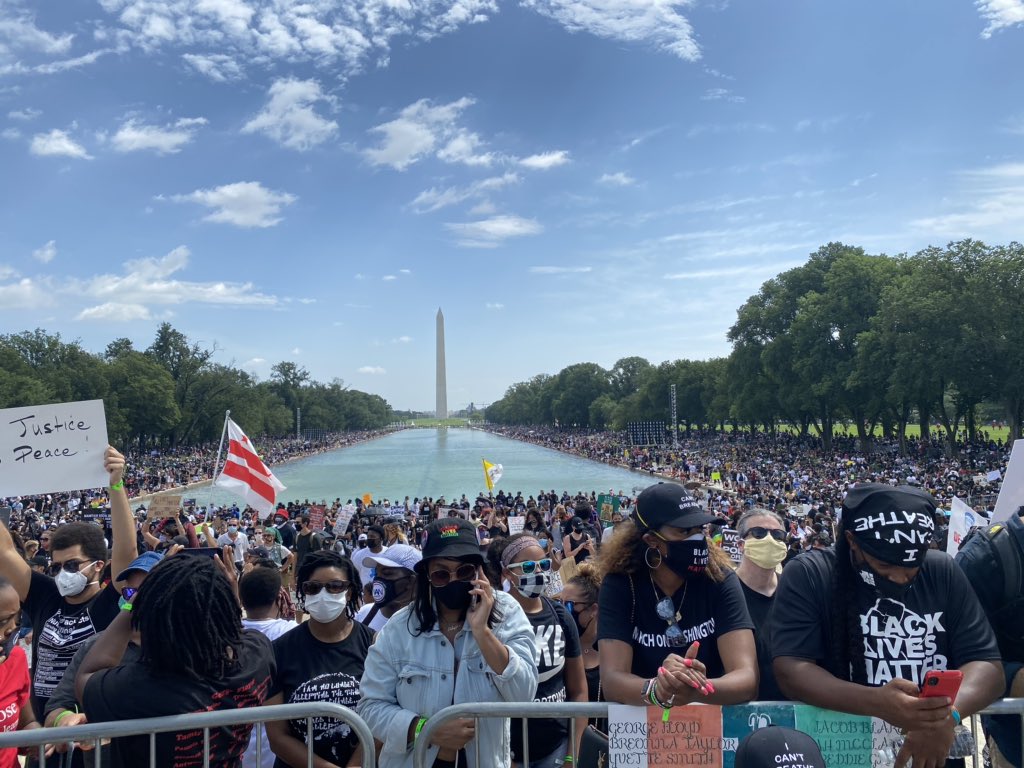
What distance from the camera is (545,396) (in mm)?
150875

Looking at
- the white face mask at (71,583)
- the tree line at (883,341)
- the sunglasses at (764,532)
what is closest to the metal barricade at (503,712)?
the sunglasses at (764,532)

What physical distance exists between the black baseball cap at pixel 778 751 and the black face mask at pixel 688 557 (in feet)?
2.45

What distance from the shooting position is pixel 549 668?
355cm

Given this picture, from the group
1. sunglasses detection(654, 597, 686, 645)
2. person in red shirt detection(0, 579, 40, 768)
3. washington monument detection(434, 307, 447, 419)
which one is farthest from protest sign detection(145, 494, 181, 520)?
washington monument detection(434, 307, 447, 419)

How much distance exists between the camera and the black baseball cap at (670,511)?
2.94m

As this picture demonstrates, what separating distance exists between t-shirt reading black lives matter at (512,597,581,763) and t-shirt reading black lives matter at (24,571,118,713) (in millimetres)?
2624

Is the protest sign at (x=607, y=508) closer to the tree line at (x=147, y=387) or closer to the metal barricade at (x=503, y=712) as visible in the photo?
the metal barricade at (x=503, y=712)

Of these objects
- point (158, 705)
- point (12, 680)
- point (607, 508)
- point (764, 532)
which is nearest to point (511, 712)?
point (158, 705)

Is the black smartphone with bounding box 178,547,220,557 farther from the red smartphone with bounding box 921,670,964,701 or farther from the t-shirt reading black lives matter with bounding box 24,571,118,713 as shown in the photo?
the red smartphone with bounding box 921,670,964,701

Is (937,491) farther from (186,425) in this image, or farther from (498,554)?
(186,425)

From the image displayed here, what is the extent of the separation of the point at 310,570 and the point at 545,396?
147m

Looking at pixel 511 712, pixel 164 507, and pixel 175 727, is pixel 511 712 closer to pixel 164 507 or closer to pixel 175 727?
pixel 175 727

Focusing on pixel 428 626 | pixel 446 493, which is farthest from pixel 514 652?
pixel 446 493

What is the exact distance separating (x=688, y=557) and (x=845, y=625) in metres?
0.64
